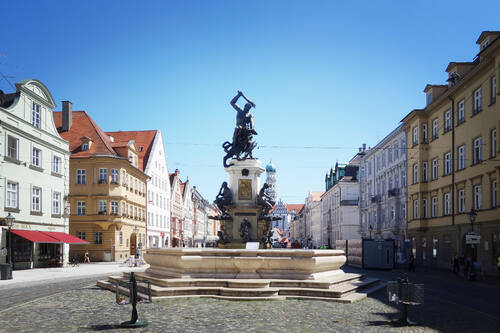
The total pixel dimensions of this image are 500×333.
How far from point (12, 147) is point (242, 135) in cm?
1945

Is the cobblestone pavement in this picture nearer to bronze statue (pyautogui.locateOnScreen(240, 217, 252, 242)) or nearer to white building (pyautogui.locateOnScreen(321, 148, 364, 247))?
bronze statue (pyautogui.locateOnScreen(240, 217, 252, 242))

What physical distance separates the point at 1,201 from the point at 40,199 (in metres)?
5.54

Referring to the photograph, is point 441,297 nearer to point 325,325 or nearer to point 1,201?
point 325,325

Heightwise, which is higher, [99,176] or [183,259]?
[99,176]

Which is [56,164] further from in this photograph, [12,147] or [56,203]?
[12,147]

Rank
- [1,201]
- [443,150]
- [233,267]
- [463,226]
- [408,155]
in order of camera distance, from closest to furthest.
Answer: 1. [233,267]
2. [1,201]
3. [463,226]
4. [443,150]
5. [408,155]

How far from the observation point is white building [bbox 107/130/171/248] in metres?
65.2

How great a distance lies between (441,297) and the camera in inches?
714

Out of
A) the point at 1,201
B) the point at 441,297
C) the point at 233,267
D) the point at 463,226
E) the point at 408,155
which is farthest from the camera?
the point at 408,155

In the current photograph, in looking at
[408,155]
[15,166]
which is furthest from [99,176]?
[408,155]

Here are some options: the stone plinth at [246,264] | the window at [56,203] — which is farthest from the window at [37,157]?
the stone plinth at [246,264]

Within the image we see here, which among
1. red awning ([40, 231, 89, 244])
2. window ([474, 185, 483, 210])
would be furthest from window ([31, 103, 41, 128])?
window ([474, 185, 483, 210])

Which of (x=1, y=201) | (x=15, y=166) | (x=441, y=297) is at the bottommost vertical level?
(x=441, y=297)

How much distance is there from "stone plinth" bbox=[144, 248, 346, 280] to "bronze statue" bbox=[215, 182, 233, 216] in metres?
5.42
